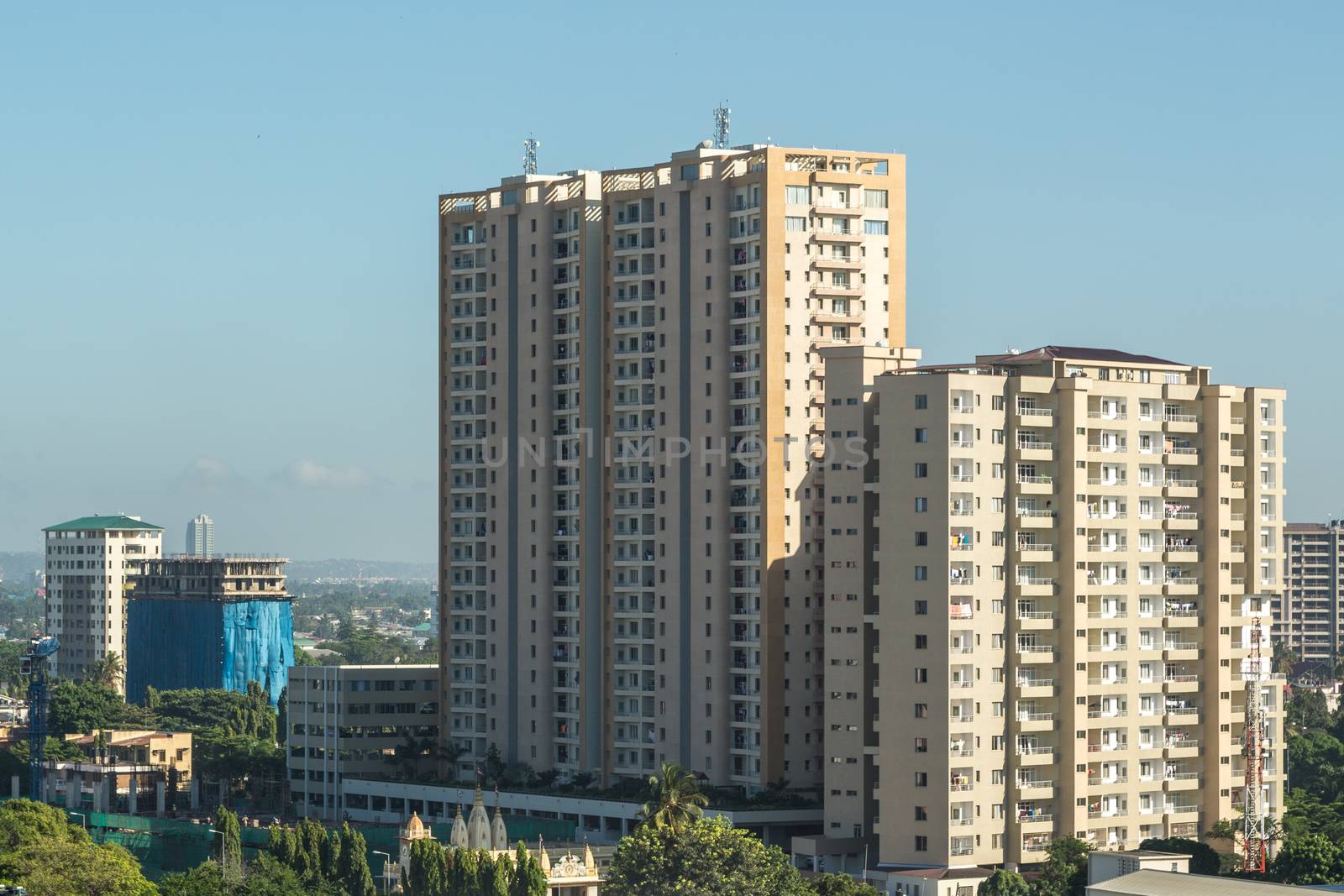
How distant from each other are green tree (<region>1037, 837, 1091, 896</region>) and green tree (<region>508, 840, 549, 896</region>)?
1047 inches

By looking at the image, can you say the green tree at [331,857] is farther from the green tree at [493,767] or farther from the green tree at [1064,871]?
the green tree at [1064,871]

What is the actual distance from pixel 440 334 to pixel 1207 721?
63339 millimetres

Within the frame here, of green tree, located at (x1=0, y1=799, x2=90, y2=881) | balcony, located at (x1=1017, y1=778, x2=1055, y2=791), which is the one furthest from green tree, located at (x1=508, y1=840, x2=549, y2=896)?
balcony, located at (x1=1017, y1=778, x2=1055, y2=791)

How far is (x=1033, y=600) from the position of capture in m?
138

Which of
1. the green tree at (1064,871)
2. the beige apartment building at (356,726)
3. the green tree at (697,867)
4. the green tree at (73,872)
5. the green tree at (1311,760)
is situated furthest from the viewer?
the green tree at (1311,760)

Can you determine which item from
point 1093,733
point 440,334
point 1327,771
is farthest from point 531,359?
point 1327,771

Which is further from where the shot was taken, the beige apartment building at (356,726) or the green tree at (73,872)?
the beige apartment building at (356,726)

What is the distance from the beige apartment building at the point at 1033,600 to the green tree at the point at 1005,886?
19.5ft

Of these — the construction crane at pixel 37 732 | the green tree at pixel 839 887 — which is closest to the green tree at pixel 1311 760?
the green tree at pixel 839 887

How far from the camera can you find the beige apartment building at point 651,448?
152000 mm

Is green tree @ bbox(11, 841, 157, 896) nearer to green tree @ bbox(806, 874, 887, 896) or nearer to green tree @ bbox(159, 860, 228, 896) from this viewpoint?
green tree @ bbox(159, 860, 228, 896)

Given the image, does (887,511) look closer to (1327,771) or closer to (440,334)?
(440,334)

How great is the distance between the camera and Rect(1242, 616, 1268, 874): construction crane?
442 feet

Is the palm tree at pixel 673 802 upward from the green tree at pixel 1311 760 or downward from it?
upward
